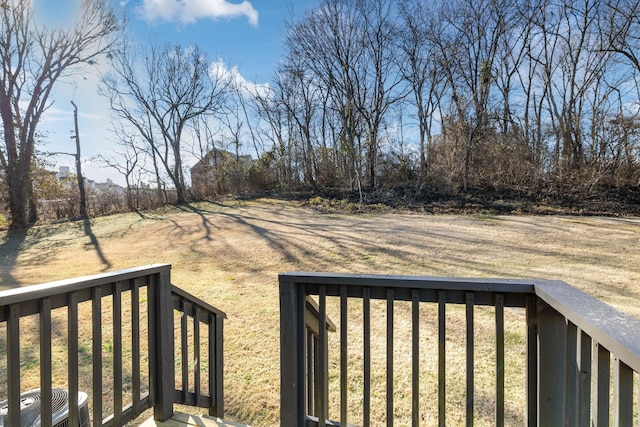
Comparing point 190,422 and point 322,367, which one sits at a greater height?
point 322,367

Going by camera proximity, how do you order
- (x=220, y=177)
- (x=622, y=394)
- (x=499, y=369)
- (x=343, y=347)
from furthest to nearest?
(x=220, y=177), (x=343, y=347), (x=499, y=369), (x=622, y=394)

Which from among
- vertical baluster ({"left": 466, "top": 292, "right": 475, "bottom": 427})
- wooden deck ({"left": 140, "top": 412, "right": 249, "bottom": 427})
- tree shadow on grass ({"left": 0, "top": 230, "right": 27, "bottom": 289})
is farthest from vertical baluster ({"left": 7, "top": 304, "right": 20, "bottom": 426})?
tree shadow on grass ({"left": 0, "top": 230, "right": 27, "bottom": 289})

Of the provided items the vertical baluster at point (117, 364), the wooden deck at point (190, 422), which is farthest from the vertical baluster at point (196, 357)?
the vertical baluster at point (117, 364)

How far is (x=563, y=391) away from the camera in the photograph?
1139 mm

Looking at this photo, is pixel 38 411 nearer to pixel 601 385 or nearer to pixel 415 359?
pixel 415 359

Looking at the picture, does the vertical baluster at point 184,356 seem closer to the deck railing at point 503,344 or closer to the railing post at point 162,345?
the railing post at point 162,345

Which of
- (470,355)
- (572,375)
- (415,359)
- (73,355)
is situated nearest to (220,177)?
(73,355)

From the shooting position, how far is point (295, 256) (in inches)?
257

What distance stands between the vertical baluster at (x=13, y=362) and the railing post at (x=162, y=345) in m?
0.63

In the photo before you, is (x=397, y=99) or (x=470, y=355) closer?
(x=470, y=355)

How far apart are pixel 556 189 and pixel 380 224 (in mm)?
6736

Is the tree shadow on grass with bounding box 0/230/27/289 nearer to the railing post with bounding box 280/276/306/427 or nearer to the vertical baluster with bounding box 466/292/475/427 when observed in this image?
the railing post with bounding box 280/276/306/427

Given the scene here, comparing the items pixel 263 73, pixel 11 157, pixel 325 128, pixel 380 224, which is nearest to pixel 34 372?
pixel 380 224

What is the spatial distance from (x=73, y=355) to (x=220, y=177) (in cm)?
1684
